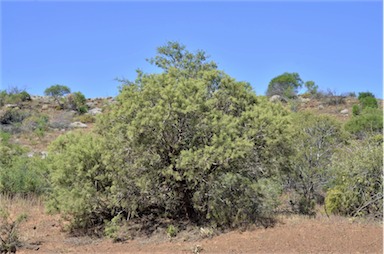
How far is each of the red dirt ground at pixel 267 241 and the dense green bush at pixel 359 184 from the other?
3.67 feet

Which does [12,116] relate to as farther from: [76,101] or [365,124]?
[365,124]

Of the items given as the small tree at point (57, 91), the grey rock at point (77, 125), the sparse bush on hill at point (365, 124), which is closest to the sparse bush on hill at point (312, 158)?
the sparse bush on hill at point (365, 124)

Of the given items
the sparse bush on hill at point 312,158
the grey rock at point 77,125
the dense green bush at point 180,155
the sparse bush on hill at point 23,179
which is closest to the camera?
the dense green bush at point 180,155

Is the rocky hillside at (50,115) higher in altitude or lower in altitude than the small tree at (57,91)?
lower

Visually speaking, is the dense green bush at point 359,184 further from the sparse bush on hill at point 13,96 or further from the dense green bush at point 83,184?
the sparse bush on hill at point 13,96

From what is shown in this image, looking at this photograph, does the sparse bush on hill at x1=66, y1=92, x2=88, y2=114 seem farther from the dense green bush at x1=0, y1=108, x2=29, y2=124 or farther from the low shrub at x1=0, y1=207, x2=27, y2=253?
the low shrub at x1=0, y1=207, x2=27, y2=253

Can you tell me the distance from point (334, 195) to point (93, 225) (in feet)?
21.3

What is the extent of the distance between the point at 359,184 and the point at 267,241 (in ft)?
13.3

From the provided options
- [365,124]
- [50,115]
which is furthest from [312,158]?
[50,115]

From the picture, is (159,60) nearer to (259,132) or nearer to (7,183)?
(259,132)

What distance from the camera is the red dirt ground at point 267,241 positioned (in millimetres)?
9000

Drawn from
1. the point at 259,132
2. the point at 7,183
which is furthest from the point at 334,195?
the point at 7,183

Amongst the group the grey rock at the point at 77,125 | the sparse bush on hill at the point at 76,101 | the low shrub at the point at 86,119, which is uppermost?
the sparse bush on hill at the point at 76,101

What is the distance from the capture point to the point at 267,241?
30.8ft
